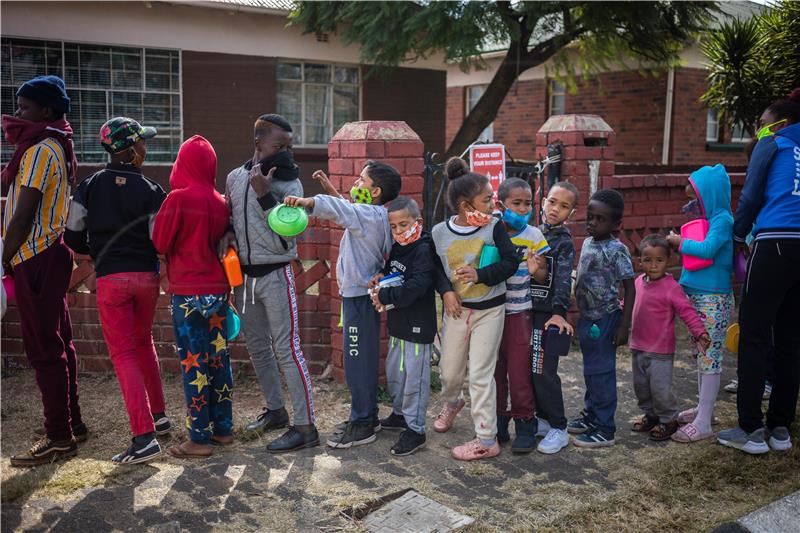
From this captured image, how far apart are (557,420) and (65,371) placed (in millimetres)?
2822

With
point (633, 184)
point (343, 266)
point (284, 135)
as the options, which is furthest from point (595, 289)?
point (633, 184)

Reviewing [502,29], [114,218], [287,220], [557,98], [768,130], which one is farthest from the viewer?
[557,98]

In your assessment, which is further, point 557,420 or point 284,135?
point 557,420

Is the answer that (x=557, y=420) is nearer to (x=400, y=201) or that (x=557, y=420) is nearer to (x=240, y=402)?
(x=400, y=201)

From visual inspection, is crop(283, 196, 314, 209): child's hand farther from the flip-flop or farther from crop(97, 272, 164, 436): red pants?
the flip-flop

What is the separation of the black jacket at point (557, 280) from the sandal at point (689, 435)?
1.07m

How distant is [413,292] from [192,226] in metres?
1.24

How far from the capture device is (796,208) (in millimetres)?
3982

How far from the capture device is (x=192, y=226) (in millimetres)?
3855

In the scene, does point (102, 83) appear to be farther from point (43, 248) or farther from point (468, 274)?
point (468, 274)

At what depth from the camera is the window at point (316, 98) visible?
14.1 metres

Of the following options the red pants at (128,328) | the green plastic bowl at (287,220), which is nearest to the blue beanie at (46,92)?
the red pants at (128,328)

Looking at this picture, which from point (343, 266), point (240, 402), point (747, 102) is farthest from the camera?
point (747, 102)

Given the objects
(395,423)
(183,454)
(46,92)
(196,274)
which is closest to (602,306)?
(395,423)
